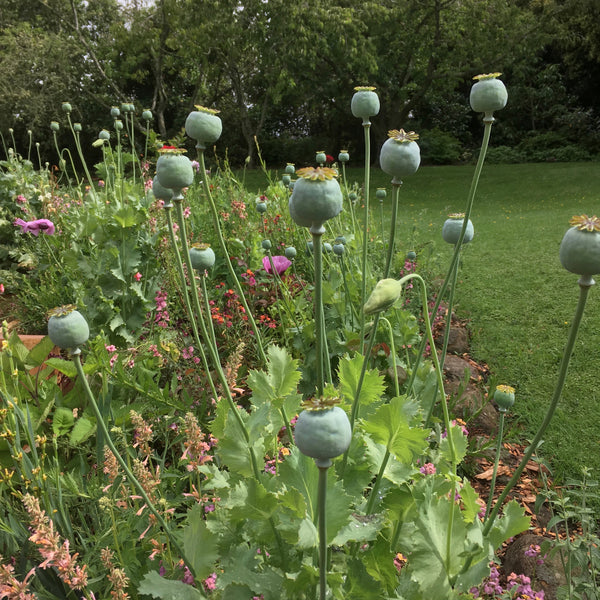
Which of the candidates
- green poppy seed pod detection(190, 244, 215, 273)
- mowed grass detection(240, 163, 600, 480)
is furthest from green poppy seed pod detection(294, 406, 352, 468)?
mowed grass detection(240, 163, 600, 480)

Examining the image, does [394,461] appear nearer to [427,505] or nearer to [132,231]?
[427,505]

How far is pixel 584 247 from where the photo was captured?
74cm

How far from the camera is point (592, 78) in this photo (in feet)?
52.5

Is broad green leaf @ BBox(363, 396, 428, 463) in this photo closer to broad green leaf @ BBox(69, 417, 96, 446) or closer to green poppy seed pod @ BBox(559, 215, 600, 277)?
green poppy seed pod @ BBox(559, 215, 600, 277)

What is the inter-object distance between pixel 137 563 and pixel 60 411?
2.26 ft

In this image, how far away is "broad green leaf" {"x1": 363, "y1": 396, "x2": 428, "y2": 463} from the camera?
1.01m

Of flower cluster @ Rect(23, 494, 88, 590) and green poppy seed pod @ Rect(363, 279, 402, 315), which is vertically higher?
green poppy seed pod @ Rect(363, 279, 402, 315)

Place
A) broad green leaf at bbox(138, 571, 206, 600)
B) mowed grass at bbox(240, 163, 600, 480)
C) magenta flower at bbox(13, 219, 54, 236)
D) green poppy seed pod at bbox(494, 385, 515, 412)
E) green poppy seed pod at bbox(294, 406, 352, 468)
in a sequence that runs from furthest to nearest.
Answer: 1. magenta flower at bbox(13, 219, 54, 236)
2. mowed grass at bbox(240, 163, 600, 480)
3. green poppy seed pod at bbox(494, 385, 515, 412)
4. broad green leaf at bbox(138, 571, 206, 600)
5. green poppy seed pod at bbox(294, 406, 352, 468)

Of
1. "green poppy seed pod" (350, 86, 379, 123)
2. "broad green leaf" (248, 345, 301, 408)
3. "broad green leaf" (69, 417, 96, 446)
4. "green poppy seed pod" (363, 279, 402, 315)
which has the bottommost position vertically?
"broad green leaf" (69, 417, 96, 446)

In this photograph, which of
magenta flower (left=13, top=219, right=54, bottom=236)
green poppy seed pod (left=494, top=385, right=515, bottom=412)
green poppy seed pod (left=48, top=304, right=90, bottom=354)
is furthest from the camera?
magenta flower (left=13, top=219, right=54, bottom=236)

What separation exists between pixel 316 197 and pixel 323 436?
0.33 metres

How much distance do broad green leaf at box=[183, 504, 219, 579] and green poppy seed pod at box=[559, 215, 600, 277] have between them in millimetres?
844

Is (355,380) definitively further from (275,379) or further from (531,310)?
(531,310)

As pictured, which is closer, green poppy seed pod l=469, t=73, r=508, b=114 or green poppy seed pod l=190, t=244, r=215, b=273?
green poppy seed pod l=469, t=73, r=508, b=114
